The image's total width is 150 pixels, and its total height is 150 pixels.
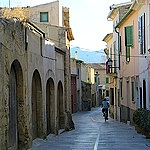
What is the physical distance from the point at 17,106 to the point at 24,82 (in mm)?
788

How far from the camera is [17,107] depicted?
43.4 ft

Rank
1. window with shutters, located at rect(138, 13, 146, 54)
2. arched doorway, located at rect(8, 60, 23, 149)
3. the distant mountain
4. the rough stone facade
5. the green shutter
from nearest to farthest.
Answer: the rough stone facade, arched doorway, located at rect(8, 60, 23, 149), window with shutters, located at rect(138, 13, 146, 54), the green shutter, the distant mountain

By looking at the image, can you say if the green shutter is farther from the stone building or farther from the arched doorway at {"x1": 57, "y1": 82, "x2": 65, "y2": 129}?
the stone building

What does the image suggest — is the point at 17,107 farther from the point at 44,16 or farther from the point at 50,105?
the point at 44,16

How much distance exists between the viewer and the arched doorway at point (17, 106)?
12.6 m

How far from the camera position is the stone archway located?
1273cm

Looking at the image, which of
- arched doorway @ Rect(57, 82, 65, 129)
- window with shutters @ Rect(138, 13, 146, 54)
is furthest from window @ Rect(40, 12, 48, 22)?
window with shutters @ Rect(138, 13, 146, 54)

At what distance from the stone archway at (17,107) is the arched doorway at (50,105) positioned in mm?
5851

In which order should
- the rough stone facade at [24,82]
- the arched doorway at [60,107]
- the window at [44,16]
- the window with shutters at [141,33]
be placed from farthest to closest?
the window at [44,16] < the arched doorway at [60,107] < the window with shutters at [141,33] < the rough stone facade at [24,82]

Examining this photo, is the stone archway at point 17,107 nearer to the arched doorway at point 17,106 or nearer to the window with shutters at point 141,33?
the arched doorway at point 17,106

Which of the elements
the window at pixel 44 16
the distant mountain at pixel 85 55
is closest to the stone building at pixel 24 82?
the window at pixel 44 16

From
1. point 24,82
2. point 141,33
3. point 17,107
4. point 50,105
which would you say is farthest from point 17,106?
point 141,33

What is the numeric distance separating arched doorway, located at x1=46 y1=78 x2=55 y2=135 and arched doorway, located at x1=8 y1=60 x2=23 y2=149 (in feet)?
19.3

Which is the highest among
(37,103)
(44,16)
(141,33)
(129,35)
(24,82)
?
(44,16)
